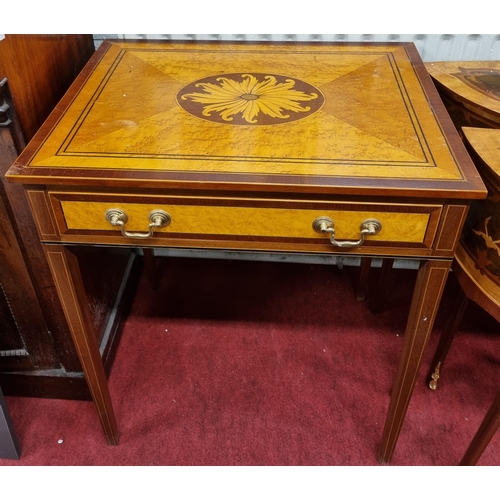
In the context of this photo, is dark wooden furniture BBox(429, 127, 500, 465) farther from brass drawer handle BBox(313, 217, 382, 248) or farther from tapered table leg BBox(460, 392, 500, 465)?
brass drawer handle BBox(313, 217, 382, 248)

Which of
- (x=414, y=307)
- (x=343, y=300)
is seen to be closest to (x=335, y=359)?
(x=343, y=300)

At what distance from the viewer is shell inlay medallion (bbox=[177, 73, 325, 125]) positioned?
3.11 ft

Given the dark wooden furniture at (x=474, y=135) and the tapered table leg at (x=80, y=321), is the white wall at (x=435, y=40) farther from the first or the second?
the tapered table leg at (x=80, y=321)

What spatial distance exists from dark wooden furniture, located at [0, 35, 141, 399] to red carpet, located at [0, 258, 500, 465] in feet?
0.31

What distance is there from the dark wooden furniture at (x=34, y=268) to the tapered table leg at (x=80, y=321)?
0.50 ft

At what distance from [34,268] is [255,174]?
574 millimetres

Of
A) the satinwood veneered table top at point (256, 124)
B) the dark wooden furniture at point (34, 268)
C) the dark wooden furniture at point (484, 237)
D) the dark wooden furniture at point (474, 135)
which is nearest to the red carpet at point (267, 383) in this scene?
the dark wooden furniture at point (34, 268)

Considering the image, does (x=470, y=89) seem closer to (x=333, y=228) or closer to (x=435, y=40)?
(x=435, y=40)

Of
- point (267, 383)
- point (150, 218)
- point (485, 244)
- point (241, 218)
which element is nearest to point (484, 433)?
point (485, 244)

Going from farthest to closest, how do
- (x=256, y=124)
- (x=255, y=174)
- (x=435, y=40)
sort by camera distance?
(x=435, y=40)
(x=256, y=124)
(x=255, y=174)

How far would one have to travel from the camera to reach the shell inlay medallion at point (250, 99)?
95cm

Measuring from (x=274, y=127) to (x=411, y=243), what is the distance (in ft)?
1.00

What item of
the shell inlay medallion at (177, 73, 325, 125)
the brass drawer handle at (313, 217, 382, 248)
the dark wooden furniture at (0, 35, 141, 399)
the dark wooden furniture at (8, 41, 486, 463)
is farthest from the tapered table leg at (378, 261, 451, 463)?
the dark wooden furniture at (0, 35, 141, 399)

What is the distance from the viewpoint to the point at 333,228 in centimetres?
84
